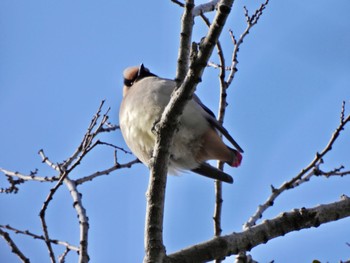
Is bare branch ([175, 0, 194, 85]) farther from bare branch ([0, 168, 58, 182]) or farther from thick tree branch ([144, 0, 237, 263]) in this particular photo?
bare branch ([0, 168, 58, 182])

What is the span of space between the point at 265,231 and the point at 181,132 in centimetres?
158

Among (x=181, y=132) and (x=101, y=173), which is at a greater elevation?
(x=181, y=132)

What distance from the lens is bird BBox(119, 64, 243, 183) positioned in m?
4.07

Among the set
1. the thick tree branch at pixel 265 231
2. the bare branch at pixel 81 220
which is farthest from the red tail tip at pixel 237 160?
the thick tree branch at pixel 265 231

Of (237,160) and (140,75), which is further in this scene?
(140,75)

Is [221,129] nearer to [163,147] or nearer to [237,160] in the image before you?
[237,160]

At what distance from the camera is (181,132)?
409 cm

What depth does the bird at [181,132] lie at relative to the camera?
4.07m

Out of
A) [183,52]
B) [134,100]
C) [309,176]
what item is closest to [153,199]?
[183,52]

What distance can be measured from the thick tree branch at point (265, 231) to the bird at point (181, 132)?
1.45 metres

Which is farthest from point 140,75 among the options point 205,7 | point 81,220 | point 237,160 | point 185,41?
point 185,41

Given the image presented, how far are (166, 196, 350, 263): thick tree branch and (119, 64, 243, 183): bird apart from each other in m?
1.45

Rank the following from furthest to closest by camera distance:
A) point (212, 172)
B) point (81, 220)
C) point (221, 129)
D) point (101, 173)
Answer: point (212, 172)
point (221, 129)
point (101, 173)
point (81, 220)

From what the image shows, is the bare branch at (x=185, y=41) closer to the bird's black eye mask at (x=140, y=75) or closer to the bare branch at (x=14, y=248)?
the bare branch at (x=14, y=248)
